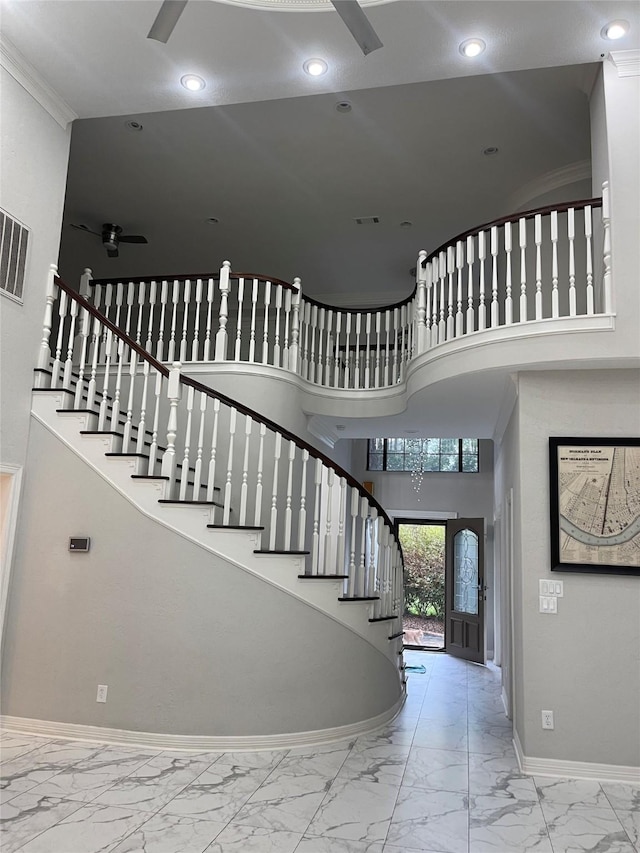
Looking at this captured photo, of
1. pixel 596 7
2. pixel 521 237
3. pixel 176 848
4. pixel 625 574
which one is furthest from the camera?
pixel 521 237

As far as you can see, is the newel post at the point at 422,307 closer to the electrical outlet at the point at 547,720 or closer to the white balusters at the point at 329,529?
the white balusters at the point at 329,529

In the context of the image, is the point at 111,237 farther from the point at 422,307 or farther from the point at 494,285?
the point at 494,285

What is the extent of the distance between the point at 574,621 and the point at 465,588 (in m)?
5.21

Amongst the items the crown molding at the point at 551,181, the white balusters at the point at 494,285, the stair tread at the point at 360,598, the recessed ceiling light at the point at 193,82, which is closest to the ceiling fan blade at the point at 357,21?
the white balusters at the point at 494,285

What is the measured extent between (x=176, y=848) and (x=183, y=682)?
1.43m

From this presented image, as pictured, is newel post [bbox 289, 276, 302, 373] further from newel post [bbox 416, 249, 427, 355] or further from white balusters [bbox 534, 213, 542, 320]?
white balusters [bbox 534, 213, 542, 320]

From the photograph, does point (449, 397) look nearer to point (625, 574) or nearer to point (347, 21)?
point (625, 574)

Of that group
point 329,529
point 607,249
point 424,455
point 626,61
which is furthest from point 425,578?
point 626,61

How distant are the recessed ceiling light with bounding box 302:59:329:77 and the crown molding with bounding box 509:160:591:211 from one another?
10.1 feet

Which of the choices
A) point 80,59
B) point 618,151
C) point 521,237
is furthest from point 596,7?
point 80,59

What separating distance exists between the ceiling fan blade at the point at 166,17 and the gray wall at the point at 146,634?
287 centimetres

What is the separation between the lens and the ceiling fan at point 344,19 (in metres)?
2.94

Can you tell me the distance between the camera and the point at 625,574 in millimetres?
4125

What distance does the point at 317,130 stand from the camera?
5.89 m
